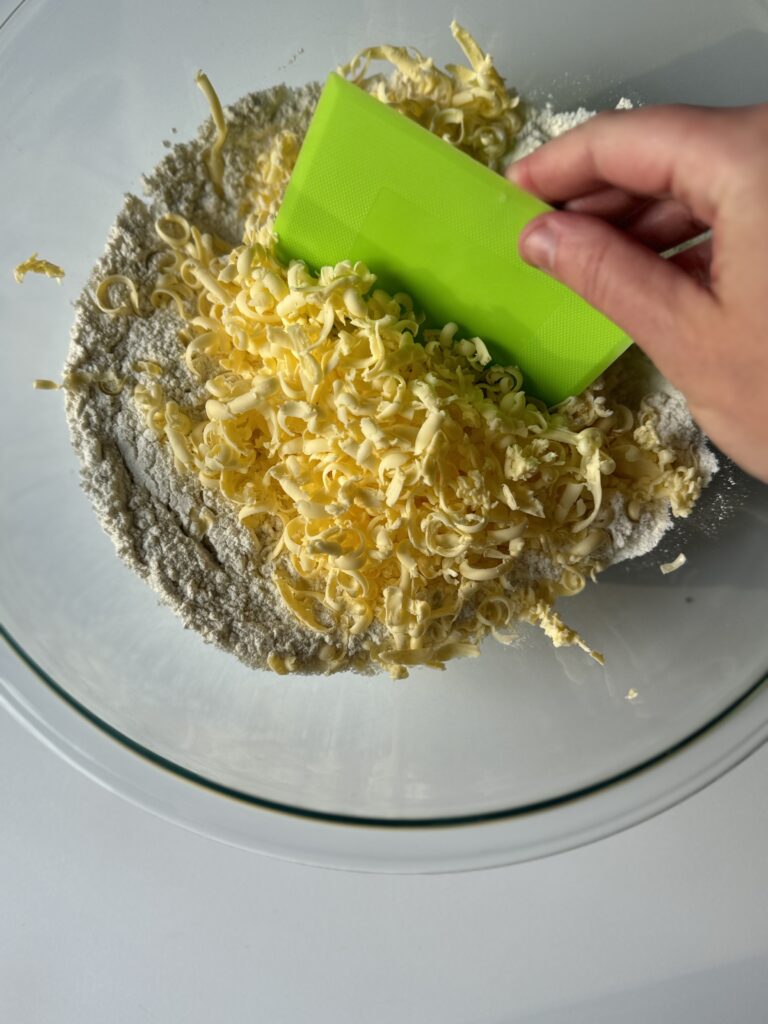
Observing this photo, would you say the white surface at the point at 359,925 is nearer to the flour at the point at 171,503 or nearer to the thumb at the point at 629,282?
the flour at the point at 171,503

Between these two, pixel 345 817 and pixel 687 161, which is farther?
pixel 345 817

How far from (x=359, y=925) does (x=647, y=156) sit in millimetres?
964

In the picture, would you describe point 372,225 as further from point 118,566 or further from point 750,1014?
point 750,1014

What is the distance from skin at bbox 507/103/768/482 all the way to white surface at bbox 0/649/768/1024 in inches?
25.0

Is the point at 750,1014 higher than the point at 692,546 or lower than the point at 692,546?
lower

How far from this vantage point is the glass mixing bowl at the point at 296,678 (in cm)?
86

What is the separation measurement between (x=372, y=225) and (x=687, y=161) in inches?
12.1

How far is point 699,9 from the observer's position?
0.91m

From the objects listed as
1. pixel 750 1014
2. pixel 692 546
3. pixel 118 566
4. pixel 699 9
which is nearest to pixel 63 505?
pixel 118 566

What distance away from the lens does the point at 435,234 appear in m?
0.79

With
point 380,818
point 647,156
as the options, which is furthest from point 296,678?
point 647,156

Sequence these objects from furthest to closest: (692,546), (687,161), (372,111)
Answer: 1. (692,546)
2. (372,111)
3. (687,161)

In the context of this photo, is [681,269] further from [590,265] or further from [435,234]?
[435,234]

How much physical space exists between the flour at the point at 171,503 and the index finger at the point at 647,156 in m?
0.25
